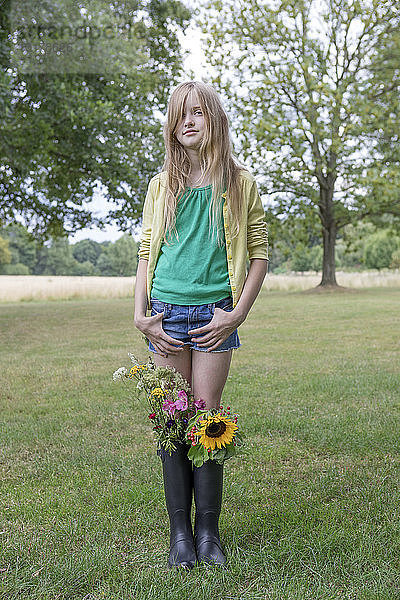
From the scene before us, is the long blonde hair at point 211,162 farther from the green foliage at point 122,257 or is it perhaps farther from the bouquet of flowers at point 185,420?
the green foliage at point 122,257

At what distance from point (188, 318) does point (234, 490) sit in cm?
126

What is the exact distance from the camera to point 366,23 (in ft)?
64.1

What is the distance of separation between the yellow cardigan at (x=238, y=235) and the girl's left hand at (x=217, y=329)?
0.29 ft

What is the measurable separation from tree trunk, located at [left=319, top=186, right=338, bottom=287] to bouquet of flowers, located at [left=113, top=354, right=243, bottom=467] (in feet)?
62.8

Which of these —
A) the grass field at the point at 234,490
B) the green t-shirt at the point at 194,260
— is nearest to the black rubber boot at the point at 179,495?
the grass field at the point at 234,490

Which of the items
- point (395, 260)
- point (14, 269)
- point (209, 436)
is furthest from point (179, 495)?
point (14, 269)

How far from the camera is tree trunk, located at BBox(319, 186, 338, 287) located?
69.7 ft

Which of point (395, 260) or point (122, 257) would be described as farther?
point (122, 257)

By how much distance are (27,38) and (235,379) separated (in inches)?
303

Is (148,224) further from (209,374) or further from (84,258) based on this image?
(84,258)

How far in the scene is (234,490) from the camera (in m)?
3.21

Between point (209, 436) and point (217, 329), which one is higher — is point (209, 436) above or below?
below

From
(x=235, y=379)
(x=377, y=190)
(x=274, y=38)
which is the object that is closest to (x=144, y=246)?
(x=235, y=379)

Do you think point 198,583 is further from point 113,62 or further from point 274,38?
point 274,38
